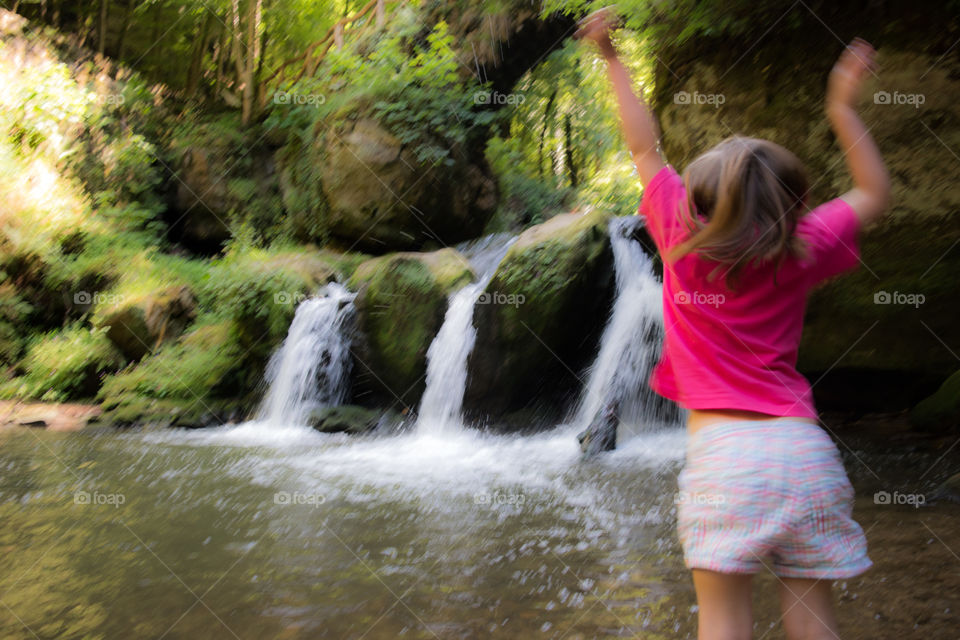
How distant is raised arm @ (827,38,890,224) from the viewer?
1580 mm

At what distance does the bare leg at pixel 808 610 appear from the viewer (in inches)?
55.8

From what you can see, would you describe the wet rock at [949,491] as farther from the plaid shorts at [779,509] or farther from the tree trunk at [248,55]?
the tree trunk at [248,55]

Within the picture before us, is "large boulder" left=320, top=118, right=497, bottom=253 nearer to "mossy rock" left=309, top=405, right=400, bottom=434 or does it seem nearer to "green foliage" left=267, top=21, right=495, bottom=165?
"green foliage" left=267, top=21, right=495, bottom=165

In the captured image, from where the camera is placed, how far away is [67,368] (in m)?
11.5

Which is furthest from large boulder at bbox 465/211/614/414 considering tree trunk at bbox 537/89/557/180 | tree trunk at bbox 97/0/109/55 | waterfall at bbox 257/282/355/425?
tree trunk at bbox 97/0/109/55

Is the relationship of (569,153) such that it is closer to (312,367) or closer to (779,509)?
(312,367)

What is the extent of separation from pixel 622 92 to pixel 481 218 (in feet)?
40.8

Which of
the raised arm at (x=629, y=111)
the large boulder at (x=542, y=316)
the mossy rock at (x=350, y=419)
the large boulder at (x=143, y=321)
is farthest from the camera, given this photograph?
the large boulder at (x=143, y=321)

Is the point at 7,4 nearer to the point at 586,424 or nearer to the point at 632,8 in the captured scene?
the point at 632,8

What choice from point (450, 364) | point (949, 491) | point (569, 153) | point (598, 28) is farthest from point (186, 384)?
point (569, 153)

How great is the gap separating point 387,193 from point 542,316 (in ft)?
19.4

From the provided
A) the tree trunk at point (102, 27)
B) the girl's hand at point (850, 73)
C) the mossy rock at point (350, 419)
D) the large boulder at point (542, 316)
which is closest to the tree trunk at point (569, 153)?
the tree trunk at point (102, 27)

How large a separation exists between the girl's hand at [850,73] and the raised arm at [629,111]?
0.44m

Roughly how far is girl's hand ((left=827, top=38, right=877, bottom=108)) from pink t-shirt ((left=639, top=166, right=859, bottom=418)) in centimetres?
29
